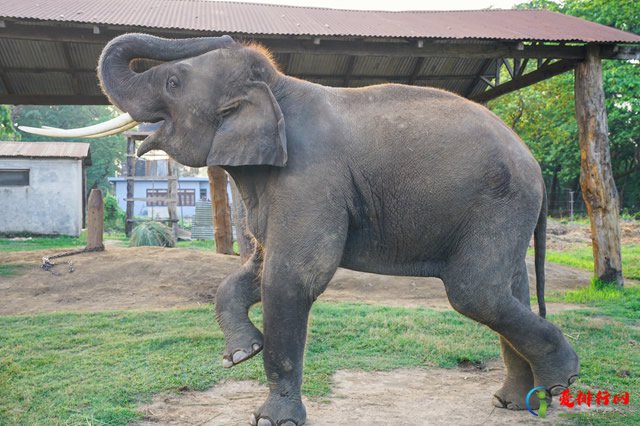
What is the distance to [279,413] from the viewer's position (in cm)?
333

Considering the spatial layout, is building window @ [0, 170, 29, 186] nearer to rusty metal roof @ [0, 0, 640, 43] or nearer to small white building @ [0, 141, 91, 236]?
small white building @ [0, 141, 91, 236]

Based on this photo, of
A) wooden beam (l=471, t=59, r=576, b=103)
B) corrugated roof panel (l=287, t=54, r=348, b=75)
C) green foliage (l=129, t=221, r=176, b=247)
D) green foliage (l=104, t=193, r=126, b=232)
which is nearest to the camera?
wooden beam (l=471, t=59, r=576, b=103)

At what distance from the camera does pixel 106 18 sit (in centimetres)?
814

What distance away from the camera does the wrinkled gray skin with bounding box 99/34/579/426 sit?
3242 mm

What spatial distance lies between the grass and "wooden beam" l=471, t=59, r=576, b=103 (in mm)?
4368

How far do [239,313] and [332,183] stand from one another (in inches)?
36.8

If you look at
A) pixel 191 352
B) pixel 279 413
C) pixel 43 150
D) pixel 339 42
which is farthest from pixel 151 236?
pixel 279 413

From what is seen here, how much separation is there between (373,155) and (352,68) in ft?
28.4

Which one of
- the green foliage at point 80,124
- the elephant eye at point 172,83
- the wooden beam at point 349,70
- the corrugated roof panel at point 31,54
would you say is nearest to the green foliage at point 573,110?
the wooden beam at point 349,70

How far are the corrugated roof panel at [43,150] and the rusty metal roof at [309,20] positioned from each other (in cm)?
1237

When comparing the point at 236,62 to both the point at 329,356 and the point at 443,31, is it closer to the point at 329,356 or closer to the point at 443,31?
the point at 329,356

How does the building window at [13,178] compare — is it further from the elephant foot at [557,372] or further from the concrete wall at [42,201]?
the elephant foot at [557,372]

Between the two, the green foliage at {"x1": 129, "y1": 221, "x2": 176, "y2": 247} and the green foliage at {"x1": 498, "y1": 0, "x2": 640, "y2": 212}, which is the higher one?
the green foliage at {"x1": 498, "y1": 0, "x2": 640, "y2": 212}

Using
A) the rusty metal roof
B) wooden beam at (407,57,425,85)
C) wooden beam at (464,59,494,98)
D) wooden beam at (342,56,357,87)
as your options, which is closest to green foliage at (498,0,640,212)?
wooden beam at (464,59,494,98)
